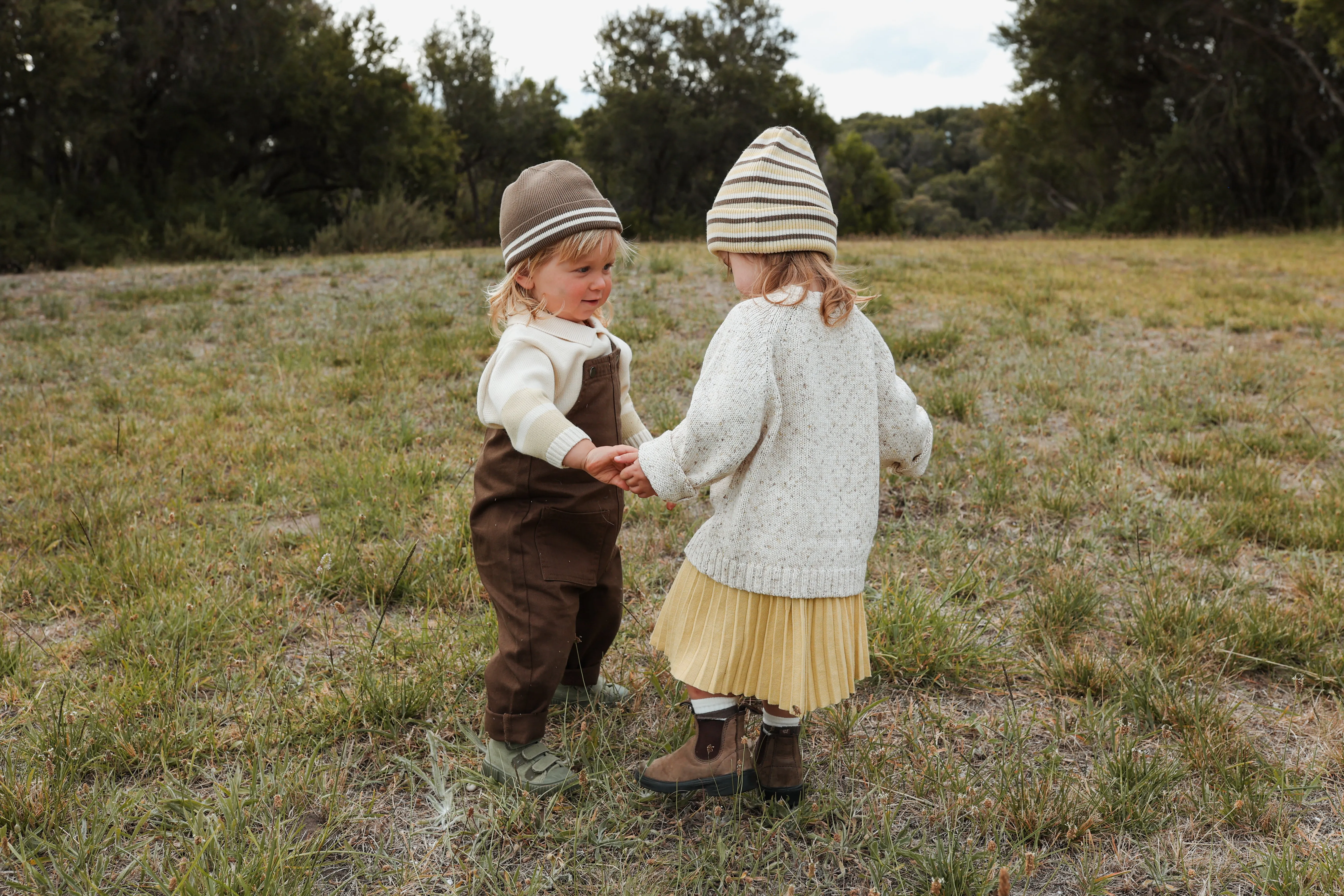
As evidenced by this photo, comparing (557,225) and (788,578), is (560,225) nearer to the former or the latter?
(557,225)

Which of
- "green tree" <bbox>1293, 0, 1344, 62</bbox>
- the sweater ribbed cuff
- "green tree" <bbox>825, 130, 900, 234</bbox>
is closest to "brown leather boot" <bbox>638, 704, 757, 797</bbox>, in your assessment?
the sweater ribbed cuff

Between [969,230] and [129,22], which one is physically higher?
[129,22]

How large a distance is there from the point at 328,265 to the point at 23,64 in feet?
49.0

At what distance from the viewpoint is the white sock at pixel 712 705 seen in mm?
2203

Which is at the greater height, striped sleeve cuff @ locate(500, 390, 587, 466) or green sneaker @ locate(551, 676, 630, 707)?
striped sleeve cuff @ locate(500, 390, 587, 466)

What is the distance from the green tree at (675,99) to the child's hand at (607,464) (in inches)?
1460

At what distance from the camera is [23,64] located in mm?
20453

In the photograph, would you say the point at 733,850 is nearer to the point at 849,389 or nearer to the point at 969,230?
the point at 849,389

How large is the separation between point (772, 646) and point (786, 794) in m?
0.46

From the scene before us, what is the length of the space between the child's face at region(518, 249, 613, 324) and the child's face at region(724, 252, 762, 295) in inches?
13.4

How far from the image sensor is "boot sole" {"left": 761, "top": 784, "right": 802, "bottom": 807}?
223 centimetres


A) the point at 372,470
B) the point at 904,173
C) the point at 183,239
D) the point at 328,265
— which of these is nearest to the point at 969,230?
the point at 904,173

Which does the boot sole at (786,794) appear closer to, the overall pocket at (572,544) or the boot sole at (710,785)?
the boot sole at (710,785)

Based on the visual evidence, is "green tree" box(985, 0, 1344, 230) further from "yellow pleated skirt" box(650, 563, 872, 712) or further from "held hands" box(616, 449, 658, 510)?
"held hands" box(616, 449, 658, 510)
